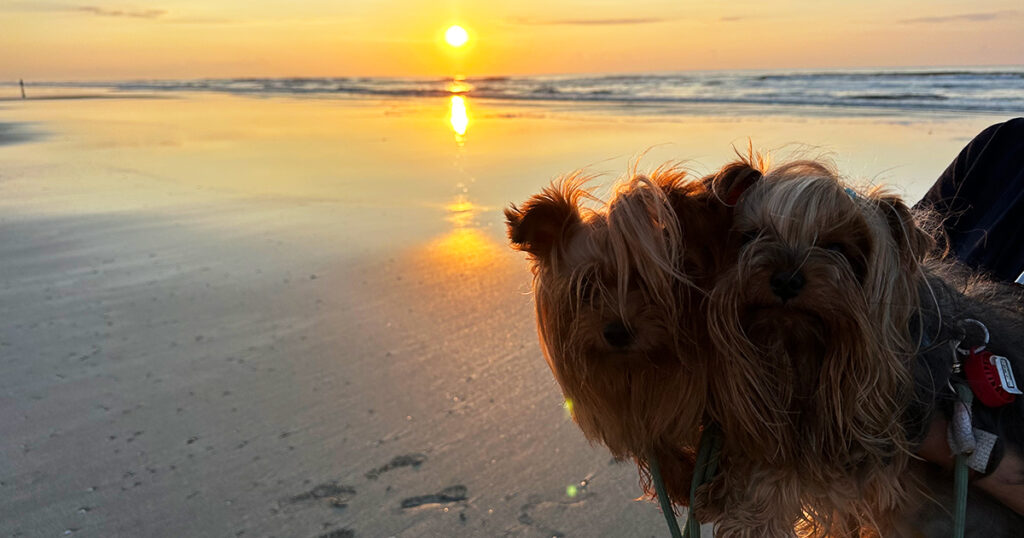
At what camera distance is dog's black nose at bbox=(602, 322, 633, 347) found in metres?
1.71

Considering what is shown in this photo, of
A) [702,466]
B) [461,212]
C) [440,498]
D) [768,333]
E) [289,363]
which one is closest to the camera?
[768,333]

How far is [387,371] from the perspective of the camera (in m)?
4.32

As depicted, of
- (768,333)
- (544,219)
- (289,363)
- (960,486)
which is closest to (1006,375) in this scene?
(960,486)

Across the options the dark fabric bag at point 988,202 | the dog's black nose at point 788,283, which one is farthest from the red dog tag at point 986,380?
the dark fabric bag at point 988,202

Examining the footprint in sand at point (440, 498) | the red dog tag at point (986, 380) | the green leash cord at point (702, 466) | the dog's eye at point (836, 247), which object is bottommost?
the footprint in sand at point (440, 498)

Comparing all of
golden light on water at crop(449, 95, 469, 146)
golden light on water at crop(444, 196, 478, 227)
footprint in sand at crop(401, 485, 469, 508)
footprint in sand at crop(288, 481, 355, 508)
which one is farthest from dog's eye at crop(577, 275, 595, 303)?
golden light on water at crop(449, 95, 469, 146)

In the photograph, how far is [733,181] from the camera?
1.73m

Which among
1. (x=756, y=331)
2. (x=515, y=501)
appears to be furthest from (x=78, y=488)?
(x=756, y=331)

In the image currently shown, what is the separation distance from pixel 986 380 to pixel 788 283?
0.58m

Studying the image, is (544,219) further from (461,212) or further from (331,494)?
(461,212)

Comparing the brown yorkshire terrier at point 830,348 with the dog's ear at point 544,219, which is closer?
the brown yorkshire terrier at point 830,348

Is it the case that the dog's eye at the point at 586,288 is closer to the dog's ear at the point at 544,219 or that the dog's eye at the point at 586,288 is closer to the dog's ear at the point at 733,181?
the dog's ear at the point at 544,219

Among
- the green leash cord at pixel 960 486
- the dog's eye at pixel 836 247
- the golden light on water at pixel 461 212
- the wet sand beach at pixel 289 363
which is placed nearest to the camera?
the dog's eye at pixel 836 247

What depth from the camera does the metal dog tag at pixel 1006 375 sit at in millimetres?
1731
